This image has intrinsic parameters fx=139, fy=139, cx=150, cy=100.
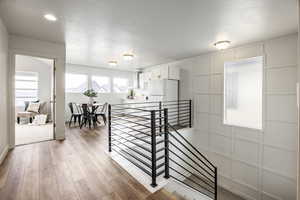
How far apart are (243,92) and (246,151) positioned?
1541mm

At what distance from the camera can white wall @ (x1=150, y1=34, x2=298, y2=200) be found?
2994mm

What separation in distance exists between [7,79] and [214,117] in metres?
5.22

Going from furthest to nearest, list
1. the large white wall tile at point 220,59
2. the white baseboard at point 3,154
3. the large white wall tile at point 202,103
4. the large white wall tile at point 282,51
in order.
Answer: the large white wall tile at point 202,103, the large white wall tile at point 220,59, the large white wall tile at point 282,51, the white baseboard at point 3,154

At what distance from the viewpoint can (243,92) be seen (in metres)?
3.71

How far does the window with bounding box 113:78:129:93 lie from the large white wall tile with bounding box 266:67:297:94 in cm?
612

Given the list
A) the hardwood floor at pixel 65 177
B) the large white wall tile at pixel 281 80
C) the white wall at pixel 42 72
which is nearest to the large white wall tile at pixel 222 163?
the large white wall tile at pixel 281 80

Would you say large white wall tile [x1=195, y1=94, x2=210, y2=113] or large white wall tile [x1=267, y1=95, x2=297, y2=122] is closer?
large white wall tile [x1=267, y1=95, x2=297, y2=122]

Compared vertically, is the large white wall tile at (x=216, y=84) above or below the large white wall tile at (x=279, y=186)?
above

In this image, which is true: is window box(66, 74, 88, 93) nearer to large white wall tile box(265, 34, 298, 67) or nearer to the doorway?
the doorway

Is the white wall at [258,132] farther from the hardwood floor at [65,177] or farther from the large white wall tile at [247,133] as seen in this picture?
the hardwood floor at [65,177]

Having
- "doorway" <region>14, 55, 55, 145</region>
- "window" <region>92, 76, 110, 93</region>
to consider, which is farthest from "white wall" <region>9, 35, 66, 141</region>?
"window" <region>92, 76, 110, 93</region>

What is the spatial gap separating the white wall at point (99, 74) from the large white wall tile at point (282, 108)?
6.12 metres

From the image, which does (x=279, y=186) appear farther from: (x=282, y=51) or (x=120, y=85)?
(x=120, y=85)

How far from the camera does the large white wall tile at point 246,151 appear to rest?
11.4 feet
